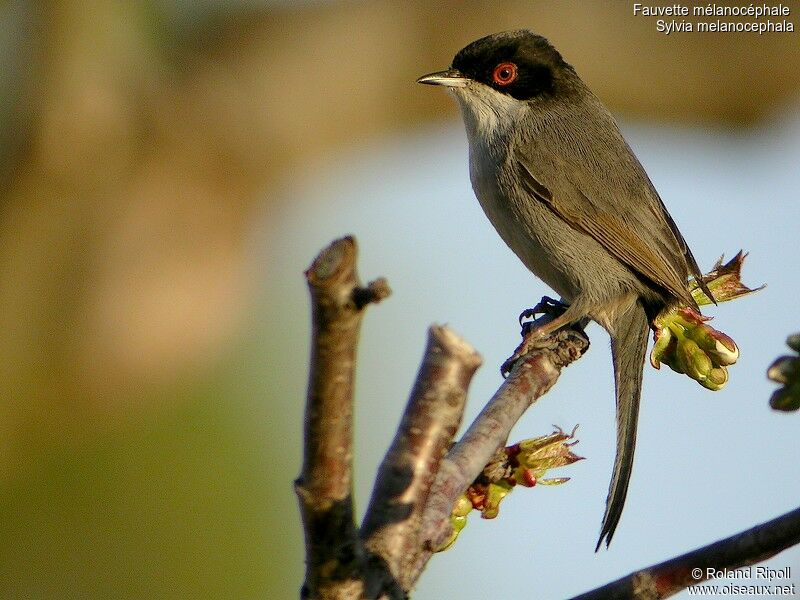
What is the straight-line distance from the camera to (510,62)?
16.2 ft

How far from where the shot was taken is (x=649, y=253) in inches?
173

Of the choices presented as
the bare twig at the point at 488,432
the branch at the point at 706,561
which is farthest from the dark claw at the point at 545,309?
the branch at the point at 706,561

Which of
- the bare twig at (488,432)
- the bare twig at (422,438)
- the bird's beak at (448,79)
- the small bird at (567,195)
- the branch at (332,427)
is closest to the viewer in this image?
the branch at (332,427)

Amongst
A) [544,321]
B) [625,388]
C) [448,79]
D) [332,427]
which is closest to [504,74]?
[448,79]

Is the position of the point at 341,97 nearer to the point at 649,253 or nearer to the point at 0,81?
the point at 0,81

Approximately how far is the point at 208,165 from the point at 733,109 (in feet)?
14.3

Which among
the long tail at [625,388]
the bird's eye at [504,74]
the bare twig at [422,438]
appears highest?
the bird's eye at [504,74]

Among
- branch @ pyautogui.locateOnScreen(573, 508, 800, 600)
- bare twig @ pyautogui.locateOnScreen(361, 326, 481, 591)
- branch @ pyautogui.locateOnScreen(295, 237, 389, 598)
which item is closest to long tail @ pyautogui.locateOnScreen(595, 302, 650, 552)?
branch @ pyautogui.locateOnScreen(573, 508, 800, 600)

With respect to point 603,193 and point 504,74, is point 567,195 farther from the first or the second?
point 504,74

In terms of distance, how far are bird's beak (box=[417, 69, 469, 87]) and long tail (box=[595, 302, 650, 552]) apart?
139 cm

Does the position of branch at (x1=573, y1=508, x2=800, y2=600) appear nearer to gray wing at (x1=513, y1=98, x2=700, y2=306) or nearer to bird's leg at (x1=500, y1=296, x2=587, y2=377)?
bird's leg at (x1=500, y1=296, x2=587, y2=377)

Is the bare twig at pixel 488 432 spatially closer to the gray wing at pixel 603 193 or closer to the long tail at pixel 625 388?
the long tail at pixel 625 388

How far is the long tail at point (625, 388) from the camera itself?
3527 mm

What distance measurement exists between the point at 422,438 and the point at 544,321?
258cm
